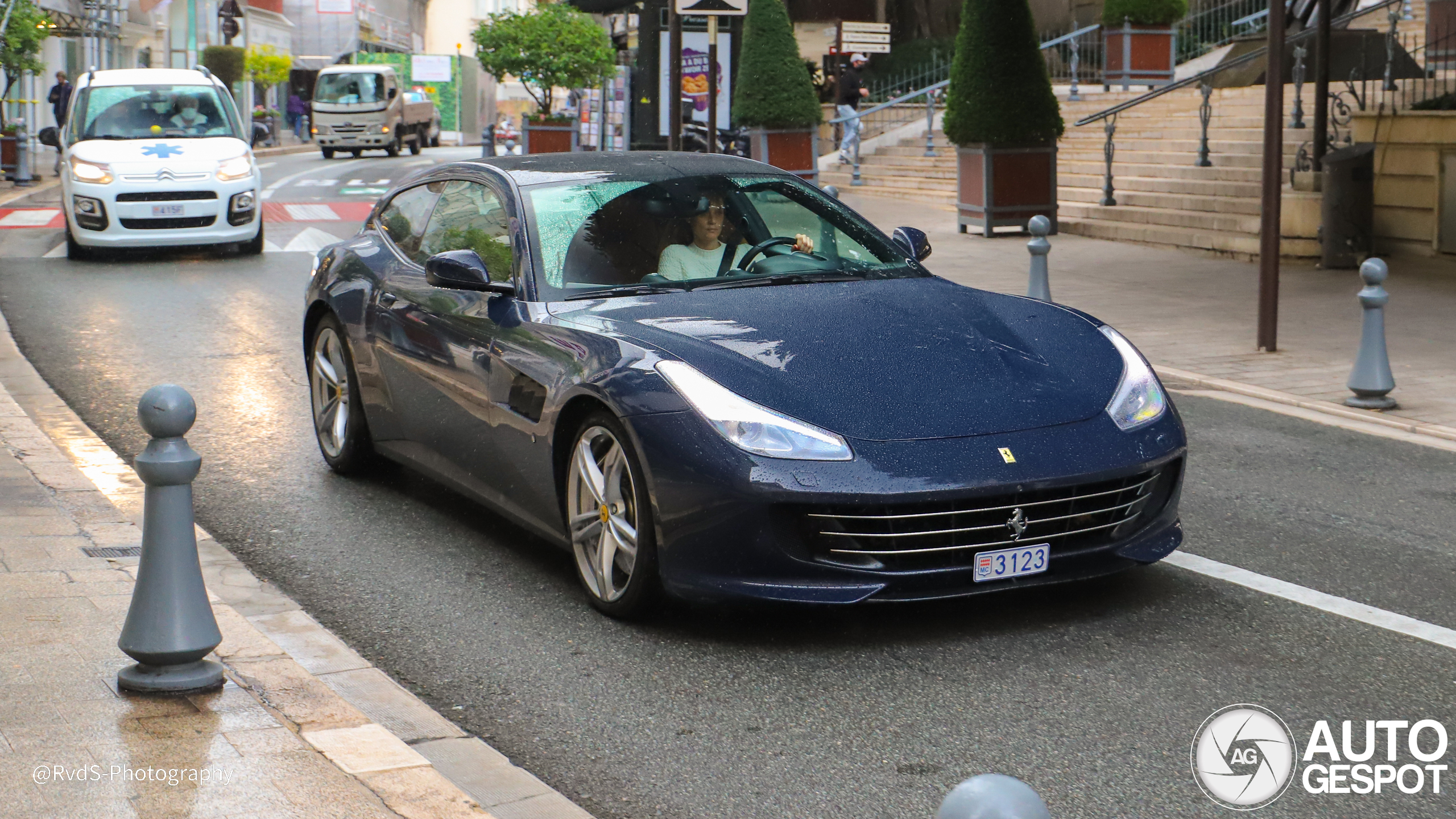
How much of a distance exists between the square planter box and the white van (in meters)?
8.67

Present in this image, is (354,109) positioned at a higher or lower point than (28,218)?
higher

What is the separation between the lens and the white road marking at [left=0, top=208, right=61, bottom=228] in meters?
21.8

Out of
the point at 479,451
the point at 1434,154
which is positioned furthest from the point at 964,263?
the point at 479,451

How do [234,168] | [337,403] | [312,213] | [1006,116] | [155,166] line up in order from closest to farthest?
[337,403] < [155,166] < [234,168] < [1006,116] < [312,213]

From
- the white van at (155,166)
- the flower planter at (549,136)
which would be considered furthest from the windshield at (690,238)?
the flower planter at (549,136)

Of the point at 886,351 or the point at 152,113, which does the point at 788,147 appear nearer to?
the point at 152,113

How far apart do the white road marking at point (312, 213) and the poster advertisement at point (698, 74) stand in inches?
346

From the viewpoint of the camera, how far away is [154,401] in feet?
14.5

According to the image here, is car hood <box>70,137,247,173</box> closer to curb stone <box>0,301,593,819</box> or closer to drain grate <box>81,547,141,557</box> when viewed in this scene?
curb stone <box>0,301,593,819</box>

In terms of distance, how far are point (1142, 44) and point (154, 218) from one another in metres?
19.1

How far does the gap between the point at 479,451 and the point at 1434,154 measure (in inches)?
537

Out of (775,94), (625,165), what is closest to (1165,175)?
(775,94)

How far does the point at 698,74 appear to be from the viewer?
106ft

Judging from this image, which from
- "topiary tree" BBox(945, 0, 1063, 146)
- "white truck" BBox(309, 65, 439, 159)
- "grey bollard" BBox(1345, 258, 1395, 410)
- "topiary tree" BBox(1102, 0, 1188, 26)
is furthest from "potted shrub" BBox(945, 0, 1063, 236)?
"white truck" BBox(309, 65, 439, 159)
